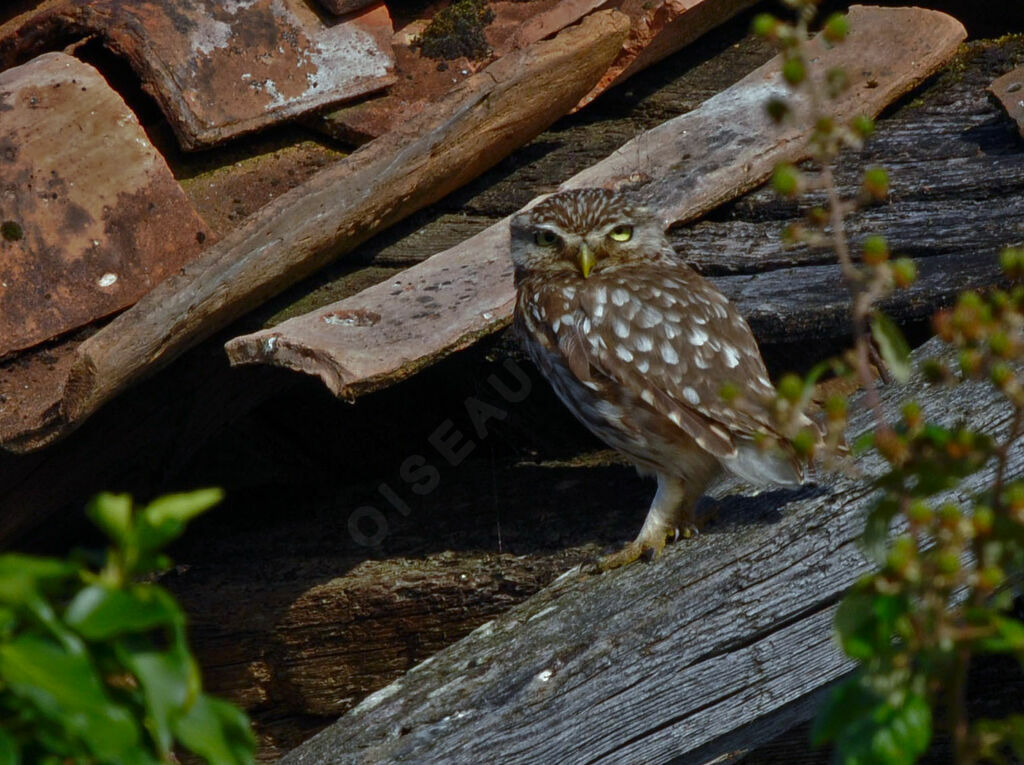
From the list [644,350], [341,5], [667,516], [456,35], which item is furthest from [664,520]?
[341,5]

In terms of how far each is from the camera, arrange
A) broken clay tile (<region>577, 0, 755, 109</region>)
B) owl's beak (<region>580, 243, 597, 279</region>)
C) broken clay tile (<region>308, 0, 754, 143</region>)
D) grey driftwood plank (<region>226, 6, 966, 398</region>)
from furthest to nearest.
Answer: broken clay tile (<region>577, 0, 755, 109</region>) → broken clay tile (<region>308, 0, 754, 143</region>) → owl's beak (<region>580, 243, 597, 279</region>) → grey driftwood plank (<region>226, 6, 966, 398</region>)

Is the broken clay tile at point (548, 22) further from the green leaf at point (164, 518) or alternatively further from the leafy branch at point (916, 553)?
the green leaf at point (164, 518)

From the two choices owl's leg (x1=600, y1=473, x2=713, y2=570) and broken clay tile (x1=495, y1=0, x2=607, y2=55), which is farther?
broken clay tile (x1=495, y1=0, x2=607, y2=55)

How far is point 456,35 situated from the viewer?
154 inches

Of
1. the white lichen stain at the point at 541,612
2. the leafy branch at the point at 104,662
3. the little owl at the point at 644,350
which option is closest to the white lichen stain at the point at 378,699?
the white lichen stain at the point at 541,612

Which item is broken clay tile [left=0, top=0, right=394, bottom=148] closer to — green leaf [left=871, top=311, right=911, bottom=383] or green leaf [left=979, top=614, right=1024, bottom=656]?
green leaf [left=871, top=311, right=911, bottom=383]

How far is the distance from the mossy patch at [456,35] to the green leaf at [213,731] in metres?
2.96

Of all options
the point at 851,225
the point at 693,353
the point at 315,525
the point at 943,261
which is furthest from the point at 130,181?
the point at 943,261

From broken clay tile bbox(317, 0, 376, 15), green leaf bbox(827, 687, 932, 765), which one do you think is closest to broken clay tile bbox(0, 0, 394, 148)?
broken clay tile bbox(317, 0, 376, 15)

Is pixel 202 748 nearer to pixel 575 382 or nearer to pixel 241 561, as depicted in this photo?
pixel 575 382

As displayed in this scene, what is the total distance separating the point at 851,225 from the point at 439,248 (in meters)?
1.12

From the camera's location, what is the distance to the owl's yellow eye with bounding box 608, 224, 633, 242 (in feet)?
11.7

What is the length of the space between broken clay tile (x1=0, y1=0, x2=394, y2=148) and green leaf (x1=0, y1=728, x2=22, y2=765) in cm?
269

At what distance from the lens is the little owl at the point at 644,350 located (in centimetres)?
311
